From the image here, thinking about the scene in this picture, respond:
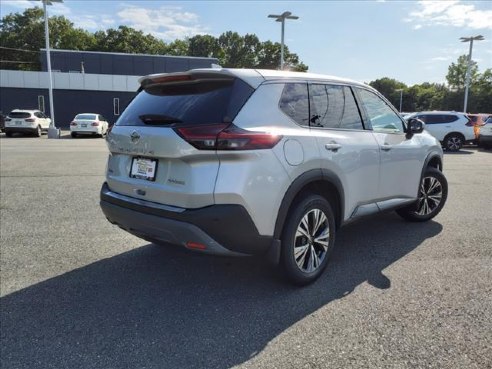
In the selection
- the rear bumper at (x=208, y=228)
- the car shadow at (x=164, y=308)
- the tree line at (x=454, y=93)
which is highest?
the tree line at (x=454, y=93)

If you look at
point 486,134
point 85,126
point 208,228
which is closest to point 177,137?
point 208,228

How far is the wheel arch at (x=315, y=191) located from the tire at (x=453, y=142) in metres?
16.0

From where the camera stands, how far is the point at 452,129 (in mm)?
18000

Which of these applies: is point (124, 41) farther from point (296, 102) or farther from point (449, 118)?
point (296, 102)

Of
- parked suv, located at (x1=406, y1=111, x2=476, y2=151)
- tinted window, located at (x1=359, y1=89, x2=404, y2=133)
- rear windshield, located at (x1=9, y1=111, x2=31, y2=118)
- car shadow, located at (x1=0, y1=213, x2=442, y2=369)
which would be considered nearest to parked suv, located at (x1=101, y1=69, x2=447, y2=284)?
tinted window, located at (x1=359, y1=89, x2=404, y2=133)

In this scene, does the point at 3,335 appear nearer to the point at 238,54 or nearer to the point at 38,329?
the point at 38,329

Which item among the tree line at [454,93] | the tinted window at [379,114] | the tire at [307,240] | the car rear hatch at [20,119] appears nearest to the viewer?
the tire at [307,240]

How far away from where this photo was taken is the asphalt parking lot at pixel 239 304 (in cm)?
277

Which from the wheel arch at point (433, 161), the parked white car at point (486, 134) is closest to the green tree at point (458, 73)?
the parked white car at point (486, 134)

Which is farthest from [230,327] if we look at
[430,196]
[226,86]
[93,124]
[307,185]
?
[93,124]

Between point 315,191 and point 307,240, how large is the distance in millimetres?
446

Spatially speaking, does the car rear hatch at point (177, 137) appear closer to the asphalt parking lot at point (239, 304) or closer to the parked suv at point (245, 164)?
the parked suv at point (245, 164)

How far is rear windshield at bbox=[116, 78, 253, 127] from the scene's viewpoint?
10.5ft

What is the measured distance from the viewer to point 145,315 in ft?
10.8
